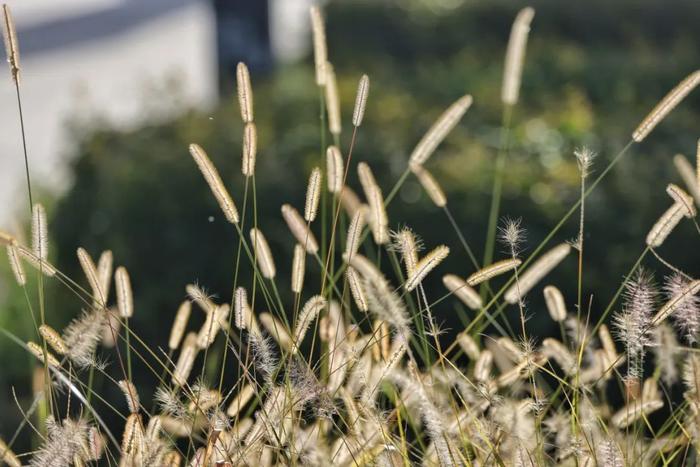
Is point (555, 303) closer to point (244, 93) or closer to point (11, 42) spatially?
point (244, 93)

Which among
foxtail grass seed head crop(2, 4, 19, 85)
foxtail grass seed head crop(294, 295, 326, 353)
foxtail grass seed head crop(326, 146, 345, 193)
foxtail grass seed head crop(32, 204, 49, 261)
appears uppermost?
foxtail grass seed head crop(2, 4, 19, 85)

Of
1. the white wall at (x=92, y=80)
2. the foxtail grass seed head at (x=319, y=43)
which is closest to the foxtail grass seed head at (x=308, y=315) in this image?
the foxtail grass seed head at (x=319, y=43)

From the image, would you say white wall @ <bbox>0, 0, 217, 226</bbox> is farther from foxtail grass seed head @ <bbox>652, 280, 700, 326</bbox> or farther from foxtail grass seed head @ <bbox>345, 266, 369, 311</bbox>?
foxtail grass seed head @ <bbox>652, 280, 700, 326</bbox>

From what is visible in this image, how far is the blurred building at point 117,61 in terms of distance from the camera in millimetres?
5762

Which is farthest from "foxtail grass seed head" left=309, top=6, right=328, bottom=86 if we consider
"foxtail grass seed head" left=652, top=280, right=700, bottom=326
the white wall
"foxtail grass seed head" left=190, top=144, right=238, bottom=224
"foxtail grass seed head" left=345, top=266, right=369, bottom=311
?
the white wall

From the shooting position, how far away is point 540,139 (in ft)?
15.5

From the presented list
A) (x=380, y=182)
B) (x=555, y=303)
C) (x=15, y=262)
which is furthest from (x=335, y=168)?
(x=380, y=182)

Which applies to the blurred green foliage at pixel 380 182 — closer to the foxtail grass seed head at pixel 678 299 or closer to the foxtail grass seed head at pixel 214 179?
the foxtail grass seed head at pixel 214 179

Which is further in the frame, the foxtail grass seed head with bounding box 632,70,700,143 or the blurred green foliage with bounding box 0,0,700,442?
the blurred green foliage with bounding box 0,0,700,442

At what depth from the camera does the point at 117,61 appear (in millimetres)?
18031

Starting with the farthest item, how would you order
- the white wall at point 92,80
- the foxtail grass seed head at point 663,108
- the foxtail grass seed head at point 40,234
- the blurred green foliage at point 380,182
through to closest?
1. the white wall at point 92,80
2. the blurred green foliage at point 380,182
3. the foxtail grass seed head at point 663,108
4. the foxtail grass seed head at point 40,234

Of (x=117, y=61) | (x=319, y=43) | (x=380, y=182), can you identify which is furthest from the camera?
(x=117, y=61)

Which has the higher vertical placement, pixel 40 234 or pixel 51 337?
pixel 40 234

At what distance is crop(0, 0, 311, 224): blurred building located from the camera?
576cm
